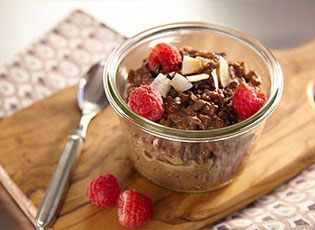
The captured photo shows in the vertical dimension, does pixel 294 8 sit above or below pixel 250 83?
below

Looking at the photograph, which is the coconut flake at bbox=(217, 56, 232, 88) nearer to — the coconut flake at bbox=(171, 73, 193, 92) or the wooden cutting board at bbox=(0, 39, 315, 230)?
the coconut flake at bbox=(171, 73, 193, 92)

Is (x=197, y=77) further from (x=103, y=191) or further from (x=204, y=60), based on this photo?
(x=103, y=191)

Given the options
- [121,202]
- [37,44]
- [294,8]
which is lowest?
[294,8]

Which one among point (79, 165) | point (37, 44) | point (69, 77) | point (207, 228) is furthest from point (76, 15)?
point (207, 228)

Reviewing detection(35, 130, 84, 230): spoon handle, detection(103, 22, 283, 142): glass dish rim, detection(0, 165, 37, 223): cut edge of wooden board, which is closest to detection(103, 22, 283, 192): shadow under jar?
detection(103, 22, 283, 142): glass dish rim

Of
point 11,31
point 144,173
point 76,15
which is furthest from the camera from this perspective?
point 11,31

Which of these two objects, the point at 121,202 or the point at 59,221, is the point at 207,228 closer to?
the point at 121,202
